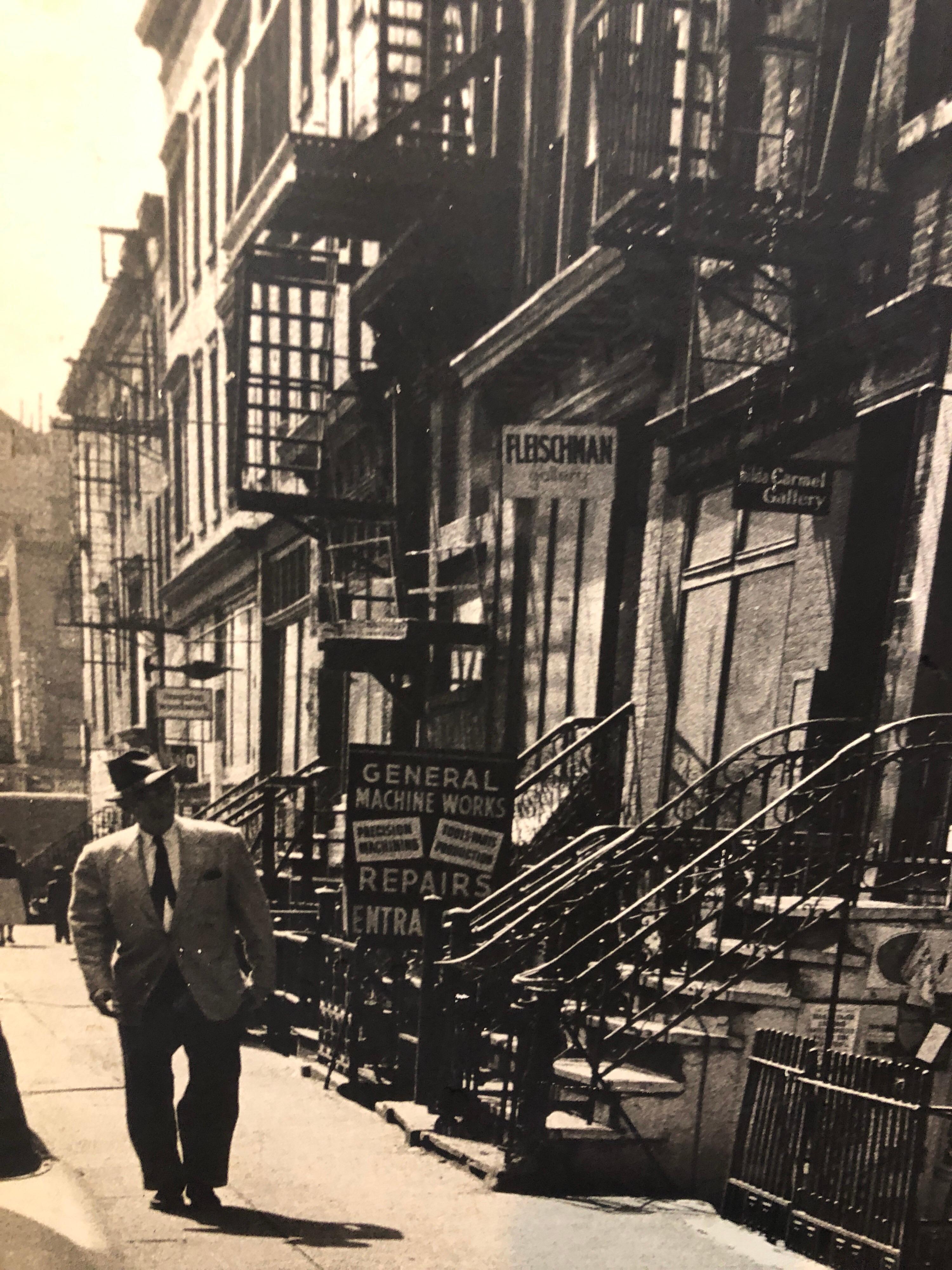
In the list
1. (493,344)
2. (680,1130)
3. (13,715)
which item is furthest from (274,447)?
(680,1130)

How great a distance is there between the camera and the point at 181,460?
689 cm

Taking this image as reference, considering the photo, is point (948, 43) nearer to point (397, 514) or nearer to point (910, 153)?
point (910, 153)

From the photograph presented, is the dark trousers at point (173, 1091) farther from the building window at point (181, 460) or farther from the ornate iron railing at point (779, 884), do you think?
the building window at point (181, 460)

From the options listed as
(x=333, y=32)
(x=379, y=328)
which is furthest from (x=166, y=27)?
(x=379, y=328)

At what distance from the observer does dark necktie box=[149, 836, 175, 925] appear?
4.73 m

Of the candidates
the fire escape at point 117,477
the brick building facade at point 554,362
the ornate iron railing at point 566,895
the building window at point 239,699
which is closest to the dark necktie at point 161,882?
the fire escape at point 117,477

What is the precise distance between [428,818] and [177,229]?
115 inches

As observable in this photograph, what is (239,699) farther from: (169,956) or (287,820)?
(169,956)

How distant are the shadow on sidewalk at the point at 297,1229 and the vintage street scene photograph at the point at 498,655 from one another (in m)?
0.02

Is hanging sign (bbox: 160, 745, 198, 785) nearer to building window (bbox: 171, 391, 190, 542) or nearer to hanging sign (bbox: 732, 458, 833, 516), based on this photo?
building window (bbox: 171, 391, 190, 542)

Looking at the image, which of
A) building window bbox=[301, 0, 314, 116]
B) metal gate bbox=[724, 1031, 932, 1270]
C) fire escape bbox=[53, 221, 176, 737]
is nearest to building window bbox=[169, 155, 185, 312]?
fire escape bbox=[53, 221, 176, 737]

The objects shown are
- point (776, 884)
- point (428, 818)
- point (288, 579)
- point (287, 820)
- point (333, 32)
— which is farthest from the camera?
point (287, 820)

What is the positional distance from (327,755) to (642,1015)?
2512 mm

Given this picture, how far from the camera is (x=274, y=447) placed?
729 centimetres
